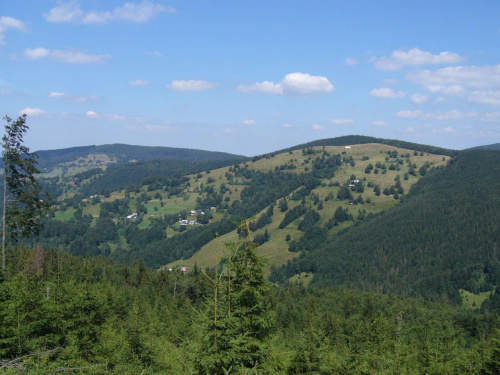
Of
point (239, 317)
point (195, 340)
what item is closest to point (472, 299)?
point (239, 317)

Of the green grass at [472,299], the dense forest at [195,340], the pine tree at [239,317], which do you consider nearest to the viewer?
the pine tree at [239,317]

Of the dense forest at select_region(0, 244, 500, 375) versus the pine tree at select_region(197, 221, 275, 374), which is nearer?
the pine tree at select_region(197, 221, 275, 374)

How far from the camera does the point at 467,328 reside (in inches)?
3976

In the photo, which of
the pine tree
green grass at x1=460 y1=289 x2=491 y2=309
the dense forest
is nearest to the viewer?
the pine tree

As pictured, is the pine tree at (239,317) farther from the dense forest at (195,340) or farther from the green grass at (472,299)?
the green grass at (472,299)

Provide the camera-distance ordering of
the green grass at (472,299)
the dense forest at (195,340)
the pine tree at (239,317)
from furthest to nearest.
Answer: the green grass at (472,299) → the dense forest at (195,340) → the pine tree at (239,317)

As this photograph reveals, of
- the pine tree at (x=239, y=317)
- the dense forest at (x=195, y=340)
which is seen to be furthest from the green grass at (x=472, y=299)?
the pine tree at (x=239, y=317)

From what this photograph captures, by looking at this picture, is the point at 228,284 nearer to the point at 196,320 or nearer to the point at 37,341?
the point at 196,320

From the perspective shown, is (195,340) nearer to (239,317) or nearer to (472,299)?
(239,317)

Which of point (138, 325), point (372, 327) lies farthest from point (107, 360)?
point (372, 327)

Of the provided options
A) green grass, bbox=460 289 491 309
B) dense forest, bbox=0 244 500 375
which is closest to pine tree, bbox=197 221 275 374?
dense forest, bbox=0 244 500 375

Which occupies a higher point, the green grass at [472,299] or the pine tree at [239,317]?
the pine tree at [239,317]

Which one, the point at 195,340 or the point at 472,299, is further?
the point at 472,299

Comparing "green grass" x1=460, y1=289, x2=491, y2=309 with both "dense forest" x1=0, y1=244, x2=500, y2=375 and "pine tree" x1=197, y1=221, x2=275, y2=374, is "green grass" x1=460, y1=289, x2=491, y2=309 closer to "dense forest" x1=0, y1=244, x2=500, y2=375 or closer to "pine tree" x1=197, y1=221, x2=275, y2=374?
Result: "dense forest" x1=0, y1=244, x2=500, y2=375
